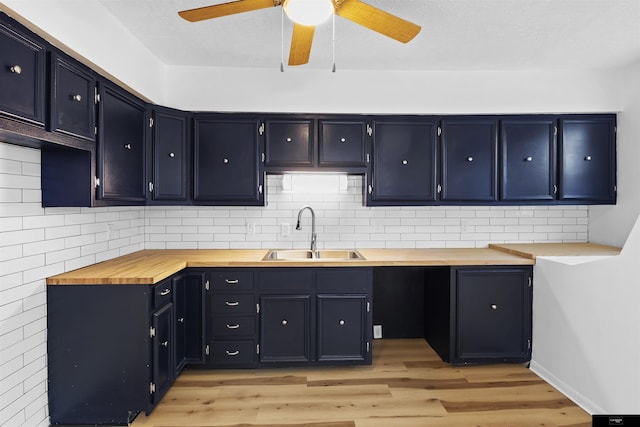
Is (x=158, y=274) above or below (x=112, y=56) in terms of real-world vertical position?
below

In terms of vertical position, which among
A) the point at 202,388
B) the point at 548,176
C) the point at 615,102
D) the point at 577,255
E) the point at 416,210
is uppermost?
the point at 615,102

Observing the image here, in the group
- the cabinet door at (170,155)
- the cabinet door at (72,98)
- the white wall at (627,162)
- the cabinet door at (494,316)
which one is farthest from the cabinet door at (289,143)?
the white wall at (627,162)

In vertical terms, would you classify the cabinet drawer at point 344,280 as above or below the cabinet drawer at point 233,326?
above

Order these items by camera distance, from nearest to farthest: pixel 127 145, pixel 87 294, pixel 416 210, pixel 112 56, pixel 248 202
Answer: pixel 87 294
pixel 112 56
pixel 127 145
pixel 248 202
pixel 416 210

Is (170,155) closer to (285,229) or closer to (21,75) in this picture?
(285,229)

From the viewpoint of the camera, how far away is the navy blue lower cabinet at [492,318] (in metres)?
3.10

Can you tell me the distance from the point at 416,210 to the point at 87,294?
9.20 ft

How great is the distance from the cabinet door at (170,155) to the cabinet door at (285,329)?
120 cm

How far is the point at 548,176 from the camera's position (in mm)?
3416

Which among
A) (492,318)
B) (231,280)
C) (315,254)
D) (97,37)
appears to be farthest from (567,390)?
(97,37)

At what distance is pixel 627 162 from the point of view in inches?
132

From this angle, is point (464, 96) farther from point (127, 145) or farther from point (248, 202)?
point (127, 145)

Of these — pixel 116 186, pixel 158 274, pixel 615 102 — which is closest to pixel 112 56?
pixel 116 186

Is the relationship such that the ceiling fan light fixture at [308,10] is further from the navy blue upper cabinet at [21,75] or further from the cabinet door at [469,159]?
the cabinet door at [469,159]
